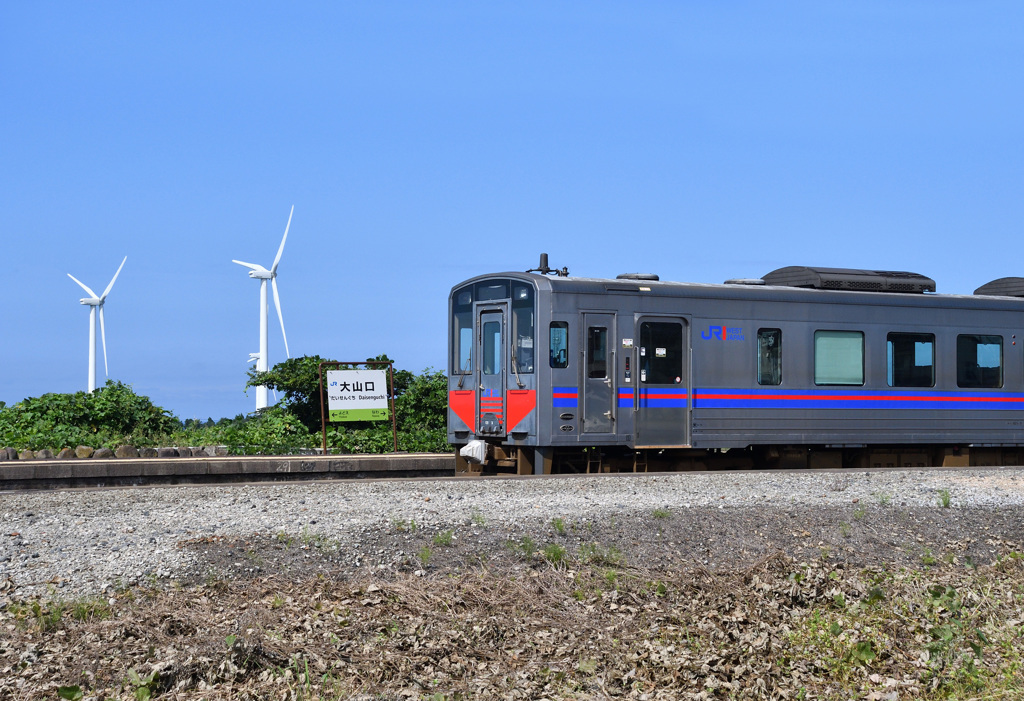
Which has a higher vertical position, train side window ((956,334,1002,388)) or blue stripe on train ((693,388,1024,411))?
train side window ((956,334,1002,388))

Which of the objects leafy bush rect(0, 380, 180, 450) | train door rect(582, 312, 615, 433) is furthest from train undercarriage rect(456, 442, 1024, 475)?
leafy bush rect(0, 380, 180, 450)

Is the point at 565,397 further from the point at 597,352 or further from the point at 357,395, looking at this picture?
the point at 357,395

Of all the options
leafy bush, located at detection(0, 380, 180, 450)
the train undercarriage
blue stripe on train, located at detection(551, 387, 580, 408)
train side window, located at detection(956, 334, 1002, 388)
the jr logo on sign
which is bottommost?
the train undercarriage

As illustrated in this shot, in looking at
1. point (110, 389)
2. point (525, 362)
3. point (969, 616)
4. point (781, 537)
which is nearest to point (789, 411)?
point (525, 362)

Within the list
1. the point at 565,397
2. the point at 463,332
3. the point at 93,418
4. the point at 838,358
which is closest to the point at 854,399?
the point at 838,358

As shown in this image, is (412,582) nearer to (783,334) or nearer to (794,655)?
(794,655)

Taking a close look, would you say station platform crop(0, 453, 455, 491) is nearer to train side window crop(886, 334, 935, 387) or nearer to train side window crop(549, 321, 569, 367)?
train side window crop(549, 321, 569, 367)

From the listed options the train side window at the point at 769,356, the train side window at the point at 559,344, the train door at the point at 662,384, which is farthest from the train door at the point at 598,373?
the train side window at the point at 769,356

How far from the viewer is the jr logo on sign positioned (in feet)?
52.3

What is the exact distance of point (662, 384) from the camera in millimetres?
15641

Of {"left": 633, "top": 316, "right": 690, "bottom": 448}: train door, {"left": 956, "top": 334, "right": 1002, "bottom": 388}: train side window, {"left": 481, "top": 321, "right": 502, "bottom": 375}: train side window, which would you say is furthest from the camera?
{"left": 956, "top": 334, "right": 1002, "bottom": 388}: train side window

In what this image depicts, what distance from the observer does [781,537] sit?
8781mm

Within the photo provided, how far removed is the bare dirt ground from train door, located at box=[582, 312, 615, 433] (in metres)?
6.26

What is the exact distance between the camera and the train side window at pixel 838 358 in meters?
16.8
